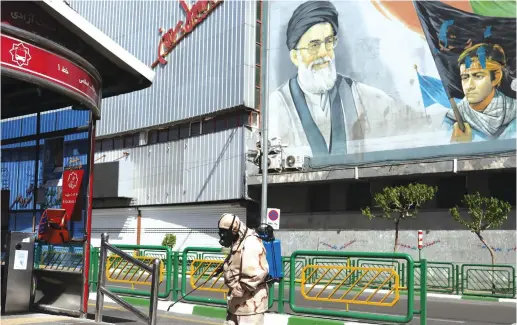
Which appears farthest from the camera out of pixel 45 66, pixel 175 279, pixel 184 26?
pixel 184 26

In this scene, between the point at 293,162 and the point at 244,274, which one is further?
the point at 293,162

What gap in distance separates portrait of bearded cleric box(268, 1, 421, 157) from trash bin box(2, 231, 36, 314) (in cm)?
2042

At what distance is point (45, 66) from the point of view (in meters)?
7.44

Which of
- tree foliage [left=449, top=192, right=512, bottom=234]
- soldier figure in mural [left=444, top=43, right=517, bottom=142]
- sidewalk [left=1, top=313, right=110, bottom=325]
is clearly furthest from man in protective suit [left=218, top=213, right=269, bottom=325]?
soldier figure in mural [left=444, top=43, right=517, bottom=142]

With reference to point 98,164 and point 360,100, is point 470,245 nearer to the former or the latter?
point 360,100

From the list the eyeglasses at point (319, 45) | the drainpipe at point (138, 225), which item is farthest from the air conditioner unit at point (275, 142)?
the drainpipe at point (138, 225)

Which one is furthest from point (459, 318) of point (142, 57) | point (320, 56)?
point (142, 57)

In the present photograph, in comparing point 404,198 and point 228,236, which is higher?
point 404,198

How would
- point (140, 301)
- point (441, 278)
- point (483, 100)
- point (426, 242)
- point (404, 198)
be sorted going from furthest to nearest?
point (426, 242) → point (483, 100) → point (404, 198) → point (441, 278) → point (140, 301)

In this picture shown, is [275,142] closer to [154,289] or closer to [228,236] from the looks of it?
[154,289]

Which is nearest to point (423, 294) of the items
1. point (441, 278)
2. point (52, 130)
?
point (52, 130)

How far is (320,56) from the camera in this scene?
97.7ft

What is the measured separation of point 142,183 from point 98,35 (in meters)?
28.2

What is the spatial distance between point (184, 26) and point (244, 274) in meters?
29.9
